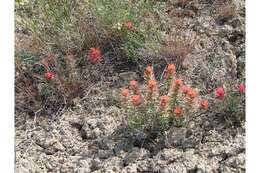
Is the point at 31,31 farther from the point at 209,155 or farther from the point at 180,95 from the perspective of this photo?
the point at 209,155

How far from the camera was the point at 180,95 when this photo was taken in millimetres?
4602

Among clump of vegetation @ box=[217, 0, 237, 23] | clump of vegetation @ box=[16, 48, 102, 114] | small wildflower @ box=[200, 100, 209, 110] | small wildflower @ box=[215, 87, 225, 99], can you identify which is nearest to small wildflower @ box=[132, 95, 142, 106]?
small wildflower @ box=[200, 100, 209, 110]

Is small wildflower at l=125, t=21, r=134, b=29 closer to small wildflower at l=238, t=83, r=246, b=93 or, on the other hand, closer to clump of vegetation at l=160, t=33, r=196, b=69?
clump of vegetation at l=160, t=33, r=196, b=69

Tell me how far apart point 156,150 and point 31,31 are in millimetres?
1760

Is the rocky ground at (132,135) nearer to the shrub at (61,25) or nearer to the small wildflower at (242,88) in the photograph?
the small wildflower at (242,88)

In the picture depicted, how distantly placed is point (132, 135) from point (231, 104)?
78 centimetres

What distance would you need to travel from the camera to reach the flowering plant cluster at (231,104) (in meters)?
4.64

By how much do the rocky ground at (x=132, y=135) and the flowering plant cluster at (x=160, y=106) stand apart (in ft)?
0.30

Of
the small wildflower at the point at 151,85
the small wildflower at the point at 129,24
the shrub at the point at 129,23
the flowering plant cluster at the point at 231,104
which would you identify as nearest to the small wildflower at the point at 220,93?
the flowering plant cluster at the point at 231,104

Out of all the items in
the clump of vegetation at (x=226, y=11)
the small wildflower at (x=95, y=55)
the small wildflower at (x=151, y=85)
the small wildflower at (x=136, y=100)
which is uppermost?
the clump of vegetation at (x=226, y=11)

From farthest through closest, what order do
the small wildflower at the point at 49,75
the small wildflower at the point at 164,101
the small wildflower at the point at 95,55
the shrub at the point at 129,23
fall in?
the shrub at the point at 129,23 < the small wildflower at the point at 95,55 < the small wildflower at the point at 49,75 < the small wildflower at the point at 164,101

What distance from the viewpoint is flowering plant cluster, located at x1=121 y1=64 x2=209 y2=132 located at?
4.52 m

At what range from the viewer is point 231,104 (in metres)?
4.66
